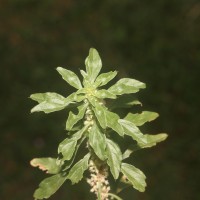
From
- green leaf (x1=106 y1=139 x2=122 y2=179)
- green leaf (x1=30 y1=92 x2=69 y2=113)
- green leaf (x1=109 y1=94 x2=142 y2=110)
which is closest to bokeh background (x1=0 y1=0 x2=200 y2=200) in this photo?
green leaf (x1=109 y1=94 x2=142 y2=110)

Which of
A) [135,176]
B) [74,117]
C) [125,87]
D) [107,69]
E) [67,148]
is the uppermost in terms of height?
[107,69]

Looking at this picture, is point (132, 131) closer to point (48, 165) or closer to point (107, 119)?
point (107, 119)

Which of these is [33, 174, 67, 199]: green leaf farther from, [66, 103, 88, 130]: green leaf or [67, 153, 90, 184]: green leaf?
[66, 103, 88, 130]: green leaf

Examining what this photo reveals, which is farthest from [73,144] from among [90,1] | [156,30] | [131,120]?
[90,1]

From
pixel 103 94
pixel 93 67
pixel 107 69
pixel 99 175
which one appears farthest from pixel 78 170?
pixel 107 69

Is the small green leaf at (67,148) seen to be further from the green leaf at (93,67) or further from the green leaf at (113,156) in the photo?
the green leaf at (93,67)

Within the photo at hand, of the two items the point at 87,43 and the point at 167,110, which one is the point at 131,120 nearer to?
the point at 167,110

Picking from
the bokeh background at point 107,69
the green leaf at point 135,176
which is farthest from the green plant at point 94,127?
the bokeh background at point 107,69
